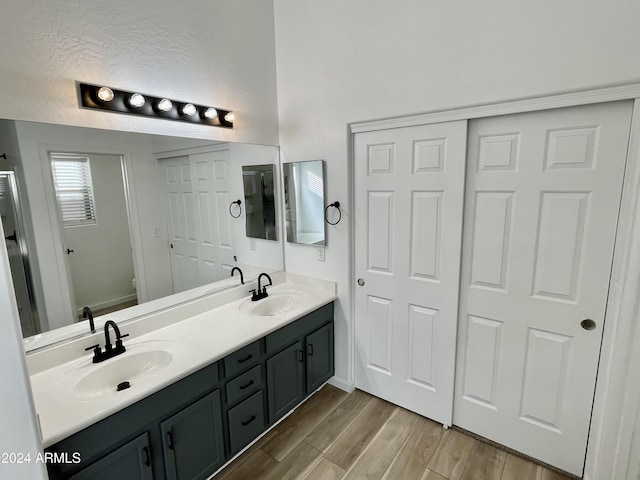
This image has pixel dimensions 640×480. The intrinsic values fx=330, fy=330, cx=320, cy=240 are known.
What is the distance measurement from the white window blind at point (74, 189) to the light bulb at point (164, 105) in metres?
0.48

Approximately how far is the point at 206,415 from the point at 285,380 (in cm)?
62

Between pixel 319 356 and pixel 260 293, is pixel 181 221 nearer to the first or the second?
pixel 260 293

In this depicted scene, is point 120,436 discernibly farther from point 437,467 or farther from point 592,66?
point 592,66

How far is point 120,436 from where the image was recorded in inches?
53.7

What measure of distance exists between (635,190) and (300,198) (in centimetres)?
194

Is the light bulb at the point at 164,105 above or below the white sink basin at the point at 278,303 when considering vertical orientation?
above

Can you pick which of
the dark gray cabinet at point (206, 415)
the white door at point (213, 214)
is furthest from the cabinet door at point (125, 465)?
the white door at point (213, 214)

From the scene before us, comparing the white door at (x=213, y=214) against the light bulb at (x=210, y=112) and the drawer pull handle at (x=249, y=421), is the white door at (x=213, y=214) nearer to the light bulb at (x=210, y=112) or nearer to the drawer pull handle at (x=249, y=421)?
the light bulb at (x=210, y=112)

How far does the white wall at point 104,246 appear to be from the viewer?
1.76 m

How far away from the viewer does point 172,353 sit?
172cm

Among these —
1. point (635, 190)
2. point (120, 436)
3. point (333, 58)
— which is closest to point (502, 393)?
point (635, 190)

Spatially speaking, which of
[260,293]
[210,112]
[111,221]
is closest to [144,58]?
[210,112]

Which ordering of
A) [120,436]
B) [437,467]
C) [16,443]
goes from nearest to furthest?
[16,443] < [120,436] < [437,467]

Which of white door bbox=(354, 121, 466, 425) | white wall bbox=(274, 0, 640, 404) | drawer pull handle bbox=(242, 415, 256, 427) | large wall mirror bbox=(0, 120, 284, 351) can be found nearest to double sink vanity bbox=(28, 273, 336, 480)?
drawer pull handle bbox=(242, 415, 256, 427)
